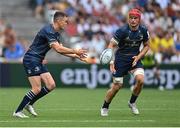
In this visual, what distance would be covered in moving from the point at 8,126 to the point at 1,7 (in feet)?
65.9

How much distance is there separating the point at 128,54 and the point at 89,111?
6.04 feet

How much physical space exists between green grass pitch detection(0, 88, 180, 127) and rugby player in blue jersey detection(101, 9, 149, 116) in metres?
0.57

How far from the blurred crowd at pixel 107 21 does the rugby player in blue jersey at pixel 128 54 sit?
42.7 ft

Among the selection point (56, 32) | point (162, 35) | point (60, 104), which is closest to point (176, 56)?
point (162, 35)

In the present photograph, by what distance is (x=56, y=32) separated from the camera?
16094mm

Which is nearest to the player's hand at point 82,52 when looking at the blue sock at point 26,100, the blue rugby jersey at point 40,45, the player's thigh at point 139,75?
the blue rugby jersey at point 40,45

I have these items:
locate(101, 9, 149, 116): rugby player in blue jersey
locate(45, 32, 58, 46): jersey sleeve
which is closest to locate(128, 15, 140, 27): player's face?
locate(101, 9, 149, 116): rugby player in blue jersey

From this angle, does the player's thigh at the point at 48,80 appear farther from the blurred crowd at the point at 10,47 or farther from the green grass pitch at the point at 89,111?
the blurred crowd at the point at 10,47

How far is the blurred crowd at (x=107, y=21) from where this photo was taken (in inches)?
1227

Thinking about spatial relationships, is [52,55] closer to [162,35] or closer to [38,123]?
[162,35]

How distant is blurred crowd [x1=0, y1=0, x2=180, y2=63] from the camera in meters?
31.2

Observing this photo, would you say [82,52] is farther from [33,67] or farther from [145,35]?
[145,35]

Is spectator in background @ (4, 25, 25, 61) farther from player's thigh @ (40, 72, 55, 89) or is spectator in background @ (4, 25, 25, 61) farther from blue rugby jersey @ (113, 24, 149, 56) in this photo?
player's thigh @ (40, 72, 55, 89)

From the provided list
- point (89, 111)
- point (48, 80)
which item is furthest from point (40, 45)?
point (89, 111)
